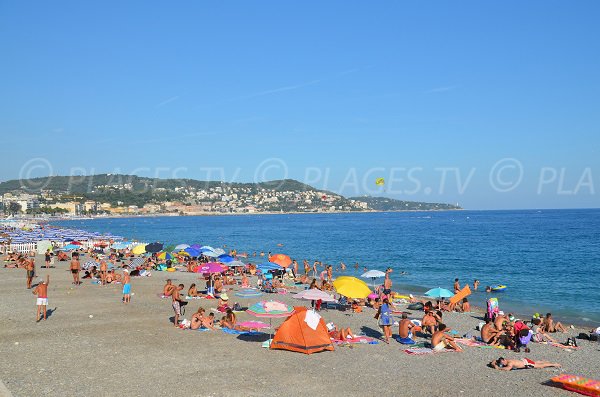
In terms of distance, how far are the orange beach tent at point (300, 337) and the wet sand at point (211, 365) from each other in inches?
9.8

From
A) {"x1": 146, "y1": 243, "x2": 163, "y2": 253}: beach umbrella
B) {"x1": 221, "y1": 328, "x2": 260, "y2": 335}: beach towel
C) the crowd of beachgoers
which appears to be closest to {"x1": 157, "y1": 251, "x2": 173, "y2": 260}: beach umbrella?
{"x1": 146, "y1": 243, "x2": 163, "y2": 253}: beach umbrella

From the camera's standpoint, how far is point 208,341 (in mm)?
12945

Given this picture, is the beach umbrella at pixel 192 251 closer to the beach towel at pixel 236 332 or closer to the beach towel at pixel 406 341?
the beach towel at pixel 236 332

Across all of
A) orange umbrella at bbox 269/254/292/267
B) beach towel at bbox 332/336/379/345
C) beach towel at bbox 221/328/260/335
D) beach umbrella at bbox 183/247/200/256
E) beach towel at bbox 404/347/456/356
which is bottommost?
beach umbrella at bbox 183/247/200/256

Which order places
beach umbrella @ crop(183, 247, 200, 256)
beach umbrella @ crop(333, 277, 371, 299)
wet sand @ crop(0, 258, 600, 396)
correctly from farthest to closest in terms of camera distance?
beach umbrella @ crop(183, 247, 200, 256) → beach umbrella @ crop(333, 277, 371, 299) → wet sand @ crop(0, 258, 600, 396)

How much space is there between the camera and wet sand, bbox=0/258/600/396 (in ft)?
30.5

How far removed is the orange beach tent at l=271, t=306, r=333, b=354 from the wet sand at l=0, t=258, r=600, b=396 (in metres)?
0.25

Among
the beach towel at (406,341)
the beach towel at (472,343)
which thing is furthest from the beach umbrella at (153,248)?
the beach towel at (472,343)

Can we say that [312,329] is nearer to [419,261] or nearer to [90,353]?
[90,353]

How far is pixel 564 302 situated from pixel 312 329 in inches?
686

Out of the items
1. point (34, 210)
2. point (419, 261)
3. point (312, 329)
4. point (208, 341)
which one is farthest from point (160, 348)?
point (34, 210)

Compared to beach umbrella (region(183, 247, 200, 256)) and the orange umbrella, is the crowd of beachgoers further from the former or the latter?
beach umbrella (region(183, 247, 200, 256))

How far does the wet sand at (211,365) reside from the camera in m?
9.30

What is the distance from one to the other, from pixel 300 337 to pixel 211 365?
7.68 feet
